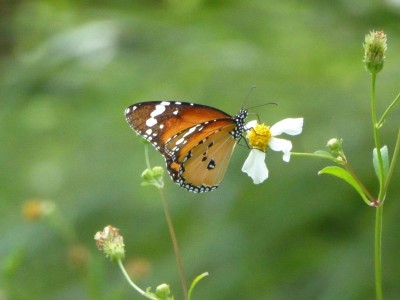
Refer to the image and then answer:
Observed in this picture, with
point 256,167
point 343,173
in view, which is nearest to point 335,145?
point 343,173

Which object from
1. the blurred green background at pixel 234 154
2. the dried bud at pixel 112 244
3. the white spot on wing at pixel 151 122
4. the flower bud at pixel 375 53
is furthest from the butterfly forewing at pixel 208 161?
the blurred green background at pixel 234 154

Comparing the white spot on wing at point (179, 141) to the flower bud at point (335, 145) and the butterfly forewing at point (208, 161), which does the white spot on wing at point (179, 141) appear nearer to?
the butterfly forewing at point (208, 161)

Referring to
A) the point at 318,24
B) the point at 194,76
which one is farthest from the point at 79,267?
the point at 318,24

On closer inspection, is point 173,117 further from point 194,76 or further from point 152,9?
point 152,9

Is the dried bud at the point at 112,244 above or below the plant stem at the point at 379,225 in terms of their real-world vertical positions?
above

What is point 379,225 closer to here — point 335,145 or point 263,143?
point 335,145

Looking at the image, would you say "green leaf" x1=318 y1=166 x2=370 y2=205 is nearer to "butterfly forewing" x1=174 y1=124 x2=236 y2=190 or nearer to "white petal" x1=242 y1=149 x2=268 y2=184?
"white petal" x1=242 y1=149 x2=268 y2=184
